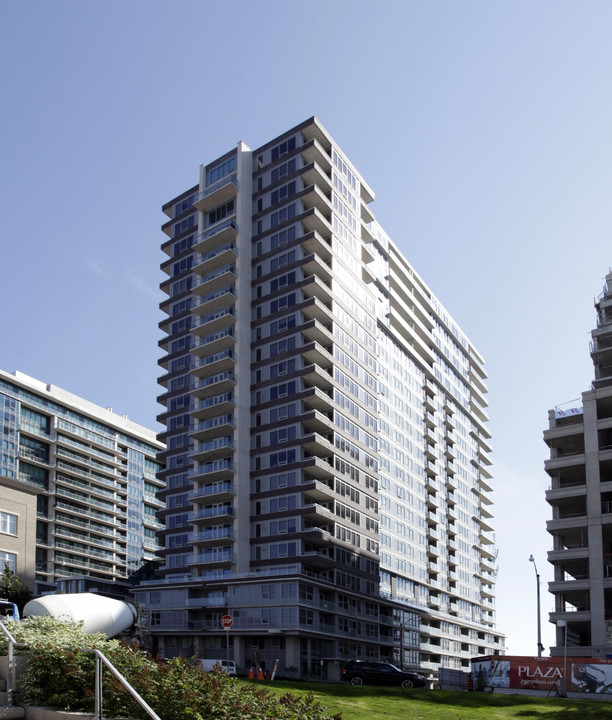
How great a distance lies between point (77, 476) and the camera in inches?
5738

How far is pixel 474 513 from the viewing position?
504ft

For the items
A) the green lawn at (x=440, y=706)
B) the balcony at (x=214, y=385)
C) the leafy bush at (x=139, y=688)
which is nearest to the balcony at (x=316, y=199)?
the balcony at (x=214, y=385)

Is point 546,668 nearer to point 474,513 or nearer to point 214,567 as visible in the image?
point 214,567

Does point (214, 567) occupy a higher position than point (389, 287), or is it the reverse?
point (389, 287)

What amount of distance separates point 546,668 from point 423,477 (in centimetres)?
8190

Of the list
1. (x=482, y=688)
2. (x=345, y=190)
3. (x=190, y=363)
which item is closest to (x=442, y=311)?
(x=345, y=190)

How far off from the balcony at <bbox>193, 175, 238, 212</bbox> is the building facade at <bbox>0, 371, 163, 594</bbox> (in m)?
50.5

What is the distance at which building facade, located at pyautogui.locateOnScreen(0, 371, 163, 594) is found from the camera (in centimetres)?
13412

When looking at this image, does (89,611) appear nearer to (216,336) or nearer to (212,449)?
(212,449)

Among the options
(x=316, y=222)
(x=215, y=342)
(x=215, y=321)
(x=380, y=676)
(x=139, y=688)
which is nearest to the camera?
(x=139, y=688)

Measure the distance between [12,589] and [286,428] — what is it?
126ft

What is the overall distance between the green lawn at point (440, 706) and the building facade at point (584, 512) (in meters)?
38.2

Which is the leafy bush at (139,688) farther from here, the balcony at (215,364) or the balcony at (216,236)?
the balcony at (216,236)

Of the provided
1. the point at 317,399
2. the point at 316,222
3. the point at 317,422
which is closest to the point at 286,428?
the point at 317,422
